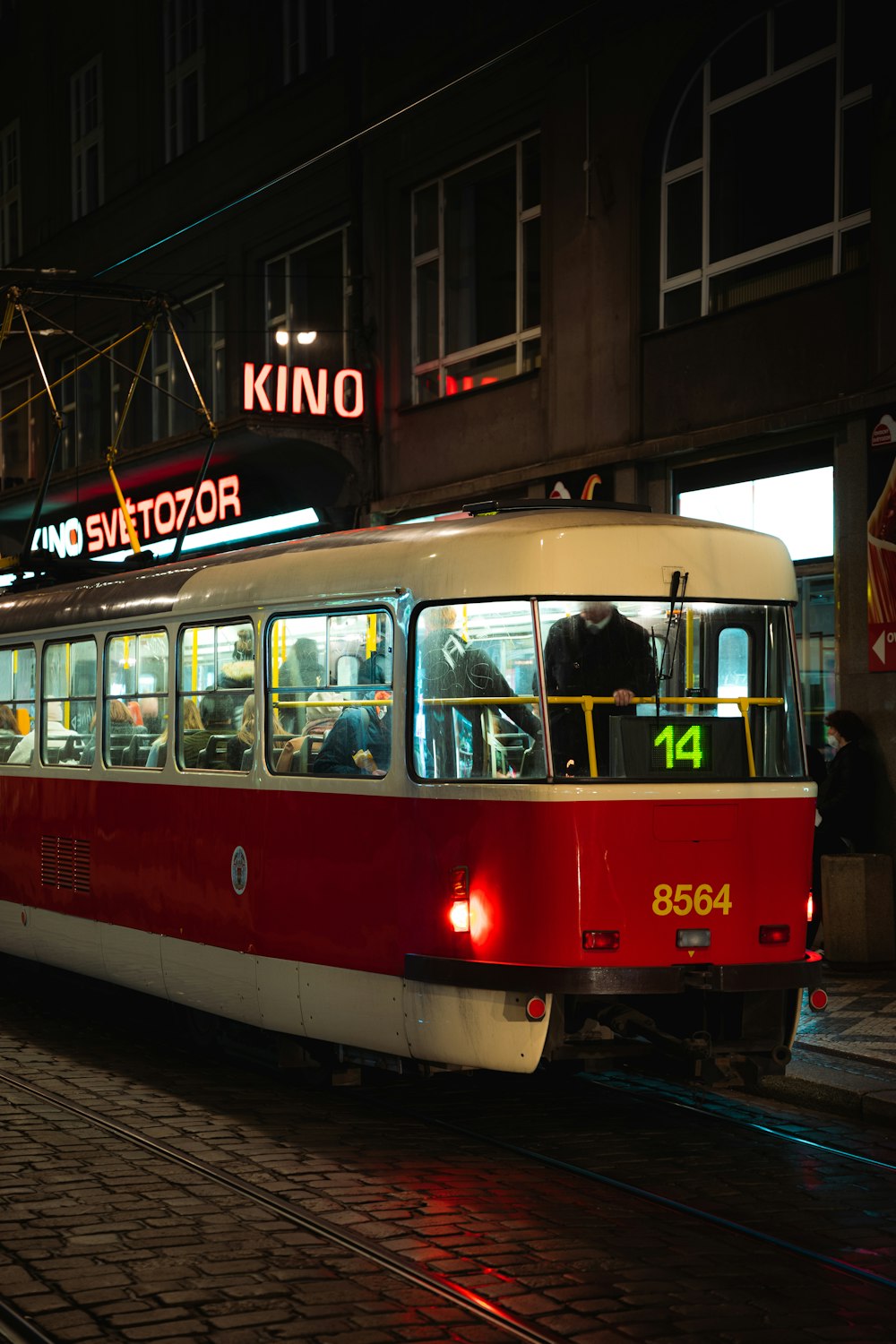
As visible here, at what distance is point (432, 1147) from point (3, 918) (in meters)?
4.99

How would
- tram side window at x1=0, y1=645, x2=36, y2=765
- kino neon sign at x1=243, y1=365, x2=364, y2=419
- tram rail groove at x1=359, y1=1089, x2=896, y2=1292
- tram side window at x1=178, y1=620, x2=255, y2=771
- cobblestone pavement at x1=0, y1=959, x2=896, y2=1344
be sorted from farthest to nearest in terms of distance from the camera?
kino neon sign at x1=243, y1=365, x2=364, y2=419
tram side window at x1=0, y1=645, x2=36, y2=765
tram side window at x1=178, y1=620, x2=255, y2=771
tram rail groove at x1=359, y1=1089, x2=896, y2=1292
cobblestone pavement at x1=0, y1=959, x2=896, y2=1344

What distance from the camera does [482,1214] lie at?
248 inches

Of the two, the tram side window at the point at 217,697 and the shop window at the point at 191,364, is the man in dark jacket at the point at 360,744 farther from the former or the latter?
the shop window at the point at 191,364

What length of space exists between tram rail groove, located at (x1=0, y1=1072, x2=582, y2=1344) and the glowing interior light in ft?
4.46

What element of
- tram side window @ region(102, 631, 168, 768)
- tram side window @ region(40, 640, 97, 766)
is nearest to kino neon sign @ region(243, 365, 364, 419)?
tram side window @ region(40, 640, 97, 766)

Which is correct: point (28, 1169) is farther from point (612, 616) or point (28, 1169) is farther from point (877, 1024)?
point (877, 1024)

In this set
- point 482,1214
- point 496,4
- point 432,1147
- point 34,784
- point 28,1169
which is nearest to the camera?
point 482,1214

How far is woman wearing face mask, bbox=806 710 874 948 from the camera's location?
492 inches

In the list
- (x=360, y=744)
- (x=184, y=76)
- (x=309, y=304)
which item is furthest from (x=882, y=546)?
(x=184, y=76)

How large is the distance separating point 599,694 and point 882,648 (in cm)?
587

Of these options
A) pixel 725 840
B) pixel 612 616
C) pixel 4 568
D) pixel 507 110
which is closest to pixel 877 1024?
pixel 725 840

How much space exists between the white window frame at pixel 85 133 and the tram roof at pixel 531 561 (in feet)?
61.8

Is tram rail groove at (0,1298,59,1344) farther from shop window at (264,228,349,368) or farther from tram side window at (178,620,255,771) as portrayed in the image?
shop window at (264,228,349,368)

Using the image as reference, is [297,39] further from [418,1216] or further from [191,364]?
[418,1216]
